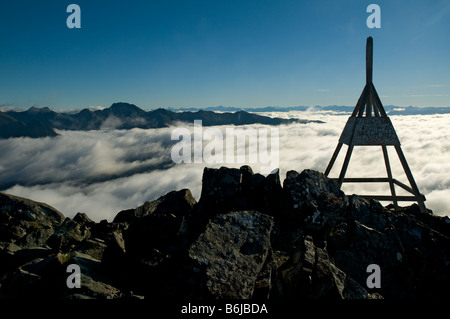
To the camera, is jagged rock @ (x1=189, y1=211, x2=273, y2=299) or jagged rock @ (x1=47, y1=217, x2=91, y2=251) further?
jagged rock @ (x1=47, y1=217, x2=91, y2=251)

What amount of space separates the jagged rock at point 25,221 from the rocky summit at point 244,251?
11 cm

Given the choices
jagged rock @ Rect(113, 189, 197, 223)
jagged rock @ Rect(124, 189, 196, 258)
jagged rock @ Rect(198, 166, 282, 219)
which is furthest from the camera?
jagged rock @ Rect(113, 189, 197, 223)

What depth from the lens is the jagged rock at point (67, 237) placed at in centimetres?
1225

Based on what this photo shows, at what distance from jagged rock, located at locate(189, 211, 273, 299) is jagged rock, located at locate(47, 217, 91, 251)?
867cm

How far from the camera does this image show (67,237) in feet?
→ 41.4

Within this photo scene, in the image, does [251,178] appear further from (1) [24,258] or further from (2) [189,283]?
(1) [24,258]

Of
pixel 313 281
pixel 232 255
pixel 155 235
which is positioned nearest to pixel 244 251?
pixel 232 255

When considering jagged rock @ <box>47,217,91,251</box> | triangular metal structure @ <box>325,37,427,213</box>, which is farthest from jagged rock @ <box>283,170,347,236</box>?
jagged rock @ <box>47,217,91,251</box>

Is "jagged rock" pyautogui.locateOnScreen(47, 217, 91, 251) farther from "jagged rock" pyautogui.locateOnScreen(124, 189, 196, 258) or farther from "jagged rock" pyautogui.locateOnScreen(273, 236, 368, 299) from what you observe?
"jagged rock" pyautogui.locateOnScreen(273, 236, 368, 299)

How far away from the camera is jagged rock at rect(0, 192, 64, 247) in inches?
555

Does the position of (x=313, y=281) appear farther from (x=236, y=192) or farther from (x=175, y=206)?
(x=175, y=206)

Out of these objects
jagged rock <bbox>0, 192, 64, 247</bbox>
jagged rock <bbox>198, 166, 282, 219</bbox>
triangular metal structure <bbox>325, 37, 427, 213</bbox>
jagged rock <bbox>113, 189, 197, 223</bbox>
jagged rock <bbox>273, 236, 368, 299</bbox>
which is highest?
triangular metal structure <bbox>325, 37, 427, 213</bbox>

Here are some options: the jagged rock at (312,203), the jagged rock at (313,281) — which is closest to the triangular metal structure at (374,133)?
the jagged rock at (312,203)
